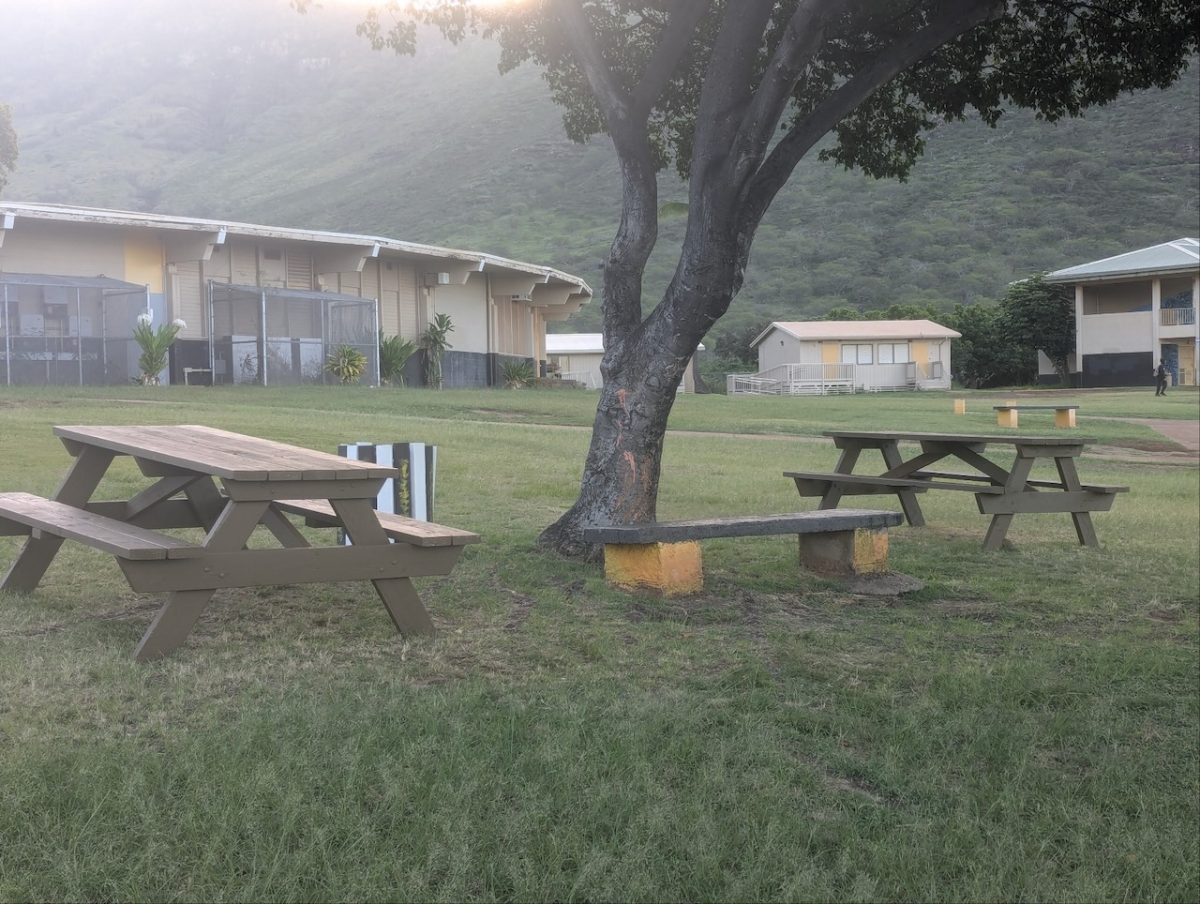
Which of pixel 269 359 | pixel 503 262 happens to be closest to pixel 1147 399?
pixel 503 262

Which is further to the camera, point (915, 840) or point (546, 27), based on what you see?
point (546, 27)

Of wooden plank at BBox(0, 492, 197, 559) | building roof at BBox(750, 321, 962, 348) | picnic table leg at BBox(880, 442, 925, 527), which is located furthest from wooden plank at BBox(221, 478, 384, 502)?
building roof at BBox(750, 321, 962, 348)

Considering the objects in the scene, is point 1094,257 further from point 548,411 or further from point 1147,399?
point 548,411

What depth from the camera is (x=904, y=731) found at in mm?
4746

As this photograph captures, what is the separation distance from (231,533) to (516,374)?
31.8 metres

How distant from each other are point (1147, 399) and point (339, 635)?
132 ft

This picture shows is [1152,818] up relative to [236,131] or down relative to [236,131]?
down

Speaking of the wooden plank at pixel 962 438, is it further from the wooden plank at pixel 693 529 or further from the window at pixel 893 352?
the window at pixel 893 352

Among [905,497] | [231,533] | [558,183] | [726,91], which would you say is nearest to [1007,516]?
[905,497]

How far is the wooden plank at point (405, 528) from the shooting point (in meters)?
5.32

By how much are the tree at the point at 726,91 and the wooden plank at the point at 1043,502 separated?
9.33ft

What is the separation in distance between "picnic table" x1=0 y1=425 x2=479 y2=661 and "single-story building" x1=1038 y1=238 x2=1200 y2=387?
59.6 m

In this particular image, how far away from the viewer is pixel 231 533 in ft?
16.3

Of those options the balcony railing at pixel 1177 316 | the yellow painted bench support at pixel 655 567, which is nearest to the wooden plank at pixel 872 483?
the yellow painted bench support at pixel 655 567
